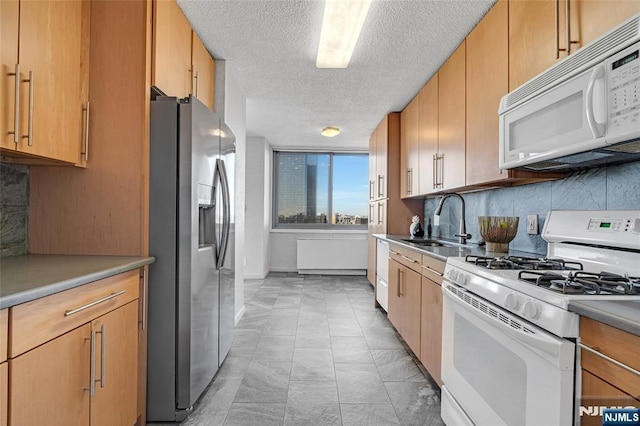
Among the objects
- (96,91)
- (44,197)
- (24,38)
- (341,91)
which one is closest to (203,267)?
(44,197)

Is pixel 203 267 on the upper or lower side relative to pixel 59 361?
upper

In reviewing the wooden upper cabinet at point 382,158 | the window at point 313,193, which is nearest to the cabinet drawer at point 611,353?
the wooden upper cabinet at point 382,158

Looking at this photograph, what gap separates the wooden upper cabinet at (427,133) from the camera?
3215 mm

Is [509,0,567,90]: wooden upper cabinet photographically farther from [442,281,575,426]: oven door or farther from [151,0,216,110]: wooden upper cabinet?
[151,0,216,110]: wooden upper cabinet

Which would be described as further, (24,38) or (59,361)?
(24,38)

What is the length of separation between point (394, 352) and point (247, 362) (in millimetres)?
1151

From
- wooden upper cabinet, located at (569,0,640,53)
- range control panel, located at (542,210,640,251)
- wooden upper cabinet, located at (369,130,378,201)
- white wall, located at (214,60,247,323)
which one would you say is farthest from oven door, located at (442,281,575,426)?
wooden upper cabinet, located at (369,130,378,201)

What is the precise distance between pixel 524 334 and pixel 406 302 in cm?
180

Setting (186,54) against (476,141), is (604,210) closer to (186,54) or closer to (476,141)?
(476,141)

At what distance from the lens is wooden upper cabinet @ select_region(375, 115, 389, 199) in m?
4.55

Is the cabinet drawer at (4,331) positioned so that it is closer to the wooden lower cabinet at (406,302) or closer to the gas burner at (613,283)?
the gas burner at (613,283)

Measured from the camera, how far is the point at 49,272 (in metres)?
1.36

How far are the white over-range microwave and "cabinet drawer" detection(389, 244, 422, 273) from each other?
Result: 3.13ft

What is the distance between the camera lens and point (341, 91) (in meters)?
3.78
